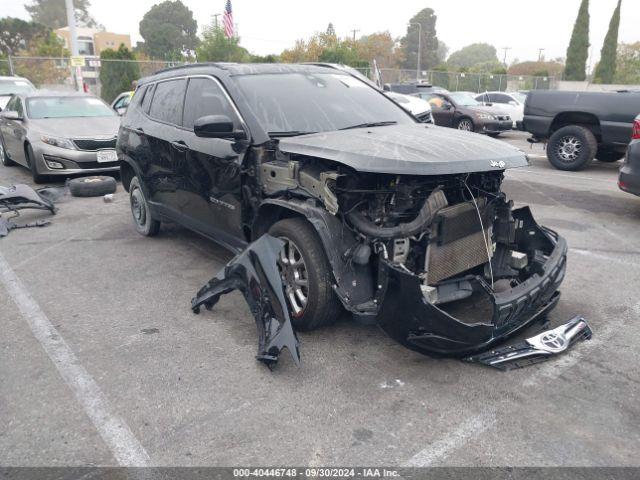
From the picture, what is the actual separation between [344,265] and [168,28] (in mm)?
84742

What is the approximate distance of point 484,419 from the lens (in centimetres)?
291

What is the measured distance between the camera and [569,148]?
34.2 feet

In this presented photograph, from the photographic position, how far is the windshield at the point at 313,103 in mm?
4281

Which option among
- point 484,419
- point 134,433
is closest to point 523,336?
point 484,419

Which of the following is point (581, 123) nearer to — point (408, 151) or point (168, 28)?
point (408, 151)

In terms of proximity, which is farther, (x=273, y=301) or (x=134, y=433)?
(x=273, y=301)

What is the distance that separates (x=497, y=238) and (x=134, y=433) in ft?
9.45

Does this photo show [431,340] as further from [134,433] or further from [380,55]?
[380,55]

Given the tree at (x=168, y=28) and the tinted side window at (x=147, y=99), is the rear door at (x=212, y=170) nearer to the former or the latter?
the tinted side window at (x=147, y=99)

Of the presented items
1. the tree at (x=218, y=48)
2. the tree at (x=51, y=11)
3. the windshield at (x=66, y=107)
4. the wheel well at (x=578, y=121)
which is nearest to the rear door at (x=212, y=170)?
the windshield at (x=66, y=107)

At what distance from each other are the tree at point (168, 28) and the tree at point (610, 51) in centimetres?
5632

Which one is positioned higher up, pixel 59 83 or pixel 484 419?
pixel 59 83

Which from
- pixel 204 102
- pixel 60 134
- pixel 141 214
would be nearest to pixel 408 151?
pixel 204 102

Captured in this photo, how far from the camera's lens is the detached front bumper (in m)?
3.04
